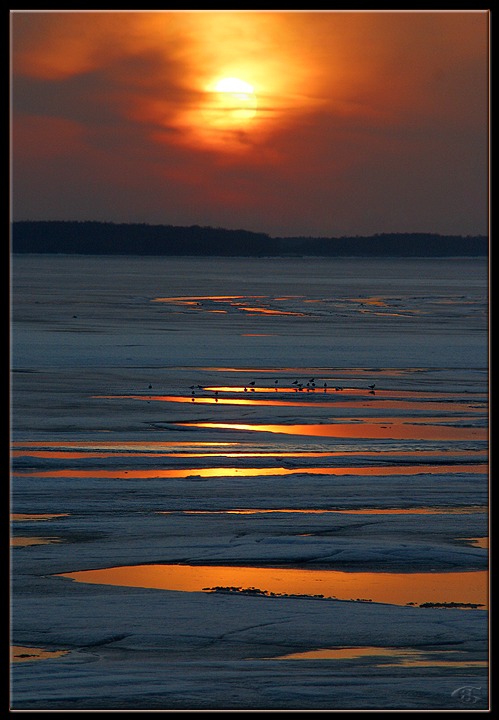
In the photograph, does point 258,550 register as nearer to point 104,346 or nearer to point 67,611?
point 67,611

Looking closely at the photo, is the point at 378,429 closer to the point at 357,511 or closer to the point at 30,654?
the point at 357,511

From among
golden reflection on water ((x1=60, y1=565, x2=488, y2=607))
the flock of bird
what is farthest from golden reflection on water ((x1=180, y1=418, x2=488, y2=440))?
golden reflection on water ((x1=60, y1=565, x2=488, y2=607))

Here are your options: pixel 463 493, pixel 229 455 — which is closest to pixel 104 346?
pixel 229 455

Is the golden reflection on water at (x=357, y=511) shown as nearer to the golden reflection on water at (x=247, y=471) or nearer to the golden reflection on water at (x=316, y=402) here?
the golden reflection on water at (x=247, y=471)

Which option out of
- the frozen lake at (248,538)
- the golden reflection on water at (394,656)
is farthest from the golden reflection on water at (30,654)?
the golden reflection on water at (394,656)
